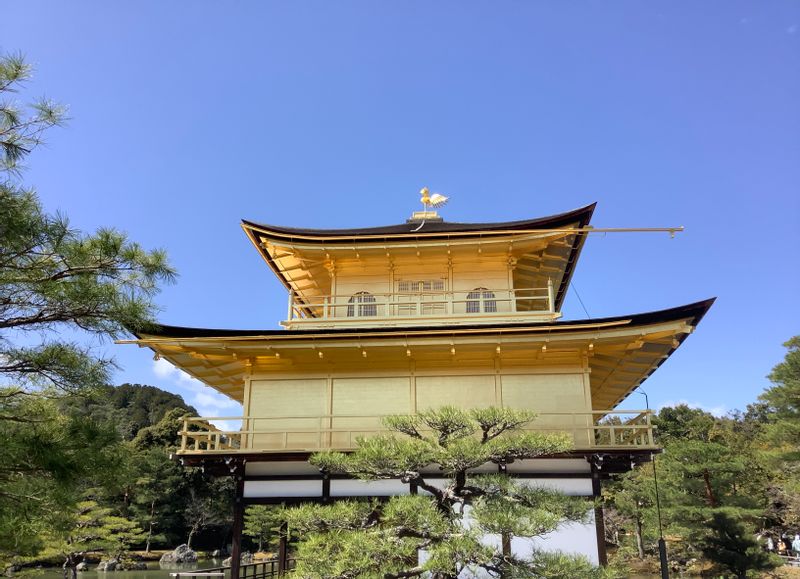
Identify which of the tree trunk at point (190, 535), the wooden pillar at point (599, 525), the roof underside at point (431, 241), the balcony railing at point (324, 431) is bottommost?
the tree trunk at point (190, 535)

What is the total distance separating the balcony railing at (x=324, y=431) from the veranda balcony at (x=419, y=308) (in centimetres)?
215

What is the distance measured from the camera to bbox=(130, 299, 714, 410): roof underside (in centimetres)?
1054

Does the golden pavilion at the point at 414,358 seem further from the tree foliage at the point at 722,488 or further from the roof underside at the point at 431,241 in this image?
A: the tree foliage at the point at 722,488

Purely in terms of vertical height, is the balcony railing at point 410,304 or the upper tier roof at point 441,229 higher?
the upper tier roof at point 441,229

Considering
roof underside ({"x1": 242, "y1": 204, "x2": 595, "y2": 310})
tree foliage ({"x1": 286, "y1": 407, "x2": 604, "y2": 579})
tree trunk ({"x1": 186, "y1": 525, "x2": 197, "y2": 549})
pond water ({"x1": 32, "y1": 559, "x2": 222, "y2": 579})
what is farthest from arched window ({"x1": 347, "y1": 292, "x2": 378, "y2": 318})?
tree trunk ({"x1": 186, "y1": 525, "x2": 197, "y2": 549})

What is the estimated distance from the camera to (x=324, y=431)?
1062cm

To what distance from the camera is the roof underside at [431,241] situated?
13.2m

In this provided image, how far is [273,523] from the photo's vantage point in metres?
27.9

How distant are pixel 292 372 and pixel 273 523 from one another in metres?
18.8

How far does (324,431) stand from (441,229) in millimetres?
5662

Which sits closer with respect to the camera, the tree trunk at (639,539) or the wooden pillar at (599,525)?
the wooden pillar at (599,525)

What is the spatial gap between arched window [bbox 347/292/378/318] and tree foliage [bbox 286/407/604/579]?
600 cm

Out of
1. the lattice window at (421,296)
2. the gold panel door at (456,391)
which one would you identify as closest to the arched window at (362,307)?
the lattice window at (421,296)

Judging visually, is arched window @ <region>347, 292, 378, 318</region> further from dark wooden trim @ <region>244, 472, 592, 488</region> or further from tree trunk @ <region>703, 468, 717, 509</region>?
tree trunk @ <region>703, 468, 717, 509</region>
